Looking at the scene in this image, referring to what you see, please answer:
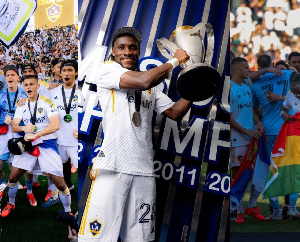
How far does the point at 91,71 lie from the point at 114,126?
645 millimetres

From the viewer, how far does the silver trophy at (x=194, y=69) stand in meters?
2.03

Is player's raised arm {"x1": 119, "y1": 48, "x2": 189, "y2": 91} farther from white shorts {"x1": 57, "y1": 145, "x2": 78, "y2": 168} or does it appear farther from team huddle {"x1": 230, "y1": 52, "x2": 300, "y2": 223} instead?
white shorts {"x1": 57, "y1": 145, "x2": 78, "y2": 168}

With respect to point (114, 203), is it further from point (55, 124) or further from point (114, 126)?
point (55, 124)

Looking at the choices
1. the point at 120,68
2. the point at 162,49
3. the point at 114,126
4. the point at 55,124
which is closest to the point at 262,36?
the point at 162,49

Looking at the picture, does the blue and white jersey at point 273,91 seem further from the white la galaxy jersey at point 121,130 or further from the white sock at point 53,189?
the white sock at point 53,189

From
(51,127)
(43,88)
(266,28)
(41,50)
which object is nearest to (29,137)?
(51,127)

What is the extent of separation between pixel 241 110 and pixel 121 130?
0.79 meters

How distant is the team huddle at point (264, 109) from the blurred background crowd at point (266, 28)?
5cm

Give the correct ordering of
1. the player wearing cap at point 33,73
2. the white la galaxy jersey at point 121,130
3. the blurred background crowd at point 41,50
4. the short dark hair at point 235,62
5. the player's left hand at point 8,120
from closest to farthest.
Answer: the white la galaxy jersey at point 121,130 < the short dark hair at point 235,62 < the blurred background crowd at point 41,50 < the player wearing cap at point 33,73 < the player's left hand at point 8,120

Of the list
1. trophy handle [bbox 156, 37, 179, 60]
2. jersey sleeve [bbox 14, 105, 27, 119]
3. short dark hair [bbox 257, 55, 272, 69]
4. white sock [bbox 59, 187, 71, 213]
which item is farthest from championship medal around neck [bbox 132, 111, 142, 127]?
jersey sleeve [bbox 14, 105, 27, 119]

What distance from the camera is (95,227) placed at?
210cm

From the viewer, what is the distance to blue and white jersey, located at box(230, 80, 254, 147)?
2291 mm

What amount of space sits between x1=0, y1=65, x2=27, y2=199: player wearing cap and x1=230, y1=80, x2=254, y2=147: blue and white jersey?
1.86m

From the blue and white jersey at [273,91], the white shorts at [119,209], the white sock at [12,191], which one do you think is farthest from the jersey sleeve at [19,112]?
the blue and white jersey at [273,91]
